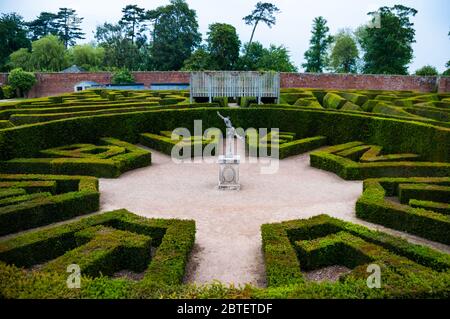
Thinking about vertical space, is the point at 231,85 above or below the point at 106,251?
above

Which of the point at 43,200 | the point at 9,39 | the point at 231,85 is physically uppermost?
the point at 9,39

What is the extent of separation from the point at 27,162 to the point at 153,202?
5621 millimetres

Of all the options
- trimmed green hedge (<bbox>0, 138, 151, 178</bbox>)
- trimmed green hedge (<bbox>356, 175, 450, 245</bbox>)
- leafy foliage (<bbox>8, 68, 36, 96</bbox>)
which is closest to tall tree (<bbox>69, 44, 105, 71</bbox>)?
leafy foliage (<bbox>8, 68, 36, 96</bbox>)

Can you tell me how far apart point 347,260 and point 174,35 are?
5770 cm

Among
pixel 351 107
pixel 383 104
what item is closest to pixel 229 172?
pixel 351 107

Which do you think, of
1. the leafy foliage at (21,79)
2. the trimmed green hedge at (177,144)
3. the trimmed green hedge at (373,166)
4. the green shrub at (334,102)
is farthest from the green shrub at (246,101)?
the leafy foliage at (21,79)

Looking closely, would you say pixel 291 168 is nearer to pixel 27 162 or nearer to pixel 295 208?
pixel 295 208

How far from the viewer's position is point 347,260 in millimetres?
9258

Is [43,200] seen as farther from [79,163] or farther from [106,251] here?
[79,163]

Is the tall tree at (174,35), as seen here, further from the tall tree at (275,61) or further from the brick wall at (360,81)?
the brick wall at (360,81)

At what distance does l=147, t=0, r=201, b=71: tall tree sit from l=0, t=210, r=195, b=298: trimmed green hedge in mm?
52890

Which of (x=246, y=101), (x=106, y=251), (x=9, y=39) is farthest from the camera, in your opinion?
(x=9, y=39)
